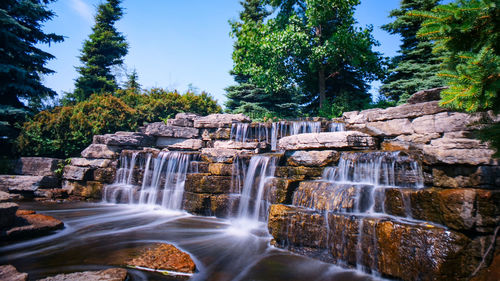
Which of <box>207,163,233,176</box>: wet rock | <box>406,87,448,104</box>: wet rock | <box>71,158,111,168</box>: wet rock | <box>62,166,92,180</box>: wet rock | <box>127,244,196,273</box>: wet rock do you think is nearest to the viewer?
<box>127,244,196,273</box>: wet rock

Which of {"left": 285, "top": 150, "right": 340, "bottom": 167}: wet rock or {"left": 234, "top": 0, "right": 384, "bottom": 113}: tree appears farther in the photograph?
{"left": 234, "top": 0, "right": 384, "bottom": 113}: tree

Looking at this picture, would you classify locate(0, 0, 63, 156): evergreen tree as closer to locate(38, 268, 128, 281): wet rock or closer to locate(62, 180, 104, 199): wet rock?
locate(62, 180, 104, 199): wet rock

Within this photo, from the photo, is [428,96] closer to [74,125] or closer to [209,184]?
[209,184]

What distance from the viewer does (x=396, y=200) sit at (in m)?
4.21

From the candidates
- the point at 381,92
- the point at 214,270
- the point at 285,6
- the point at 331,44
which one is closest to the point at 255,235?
the point at 214,270

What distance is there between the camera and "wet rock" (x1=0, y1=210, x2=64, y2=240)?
4.67 meters

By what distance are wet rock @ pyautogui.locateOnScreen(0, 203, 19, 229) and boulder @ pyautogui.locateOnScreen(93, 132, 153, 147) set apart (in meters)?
5.89

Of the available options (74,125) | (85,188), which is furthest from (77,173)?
(74,125)

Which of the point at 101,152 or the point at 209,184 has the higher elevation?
the point at 101,152

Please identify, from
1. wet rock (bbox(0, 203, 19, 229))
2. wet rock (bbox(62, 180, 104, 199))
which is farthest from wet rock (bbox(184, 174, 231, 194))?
wet rock (bbox(62, 180, 104, 199))

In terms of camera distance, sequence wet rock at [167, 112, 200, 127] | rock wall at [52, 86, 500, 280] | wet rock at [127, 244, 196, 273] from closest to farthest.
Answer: rock wall at [52, 86, 500, 280] → wet rock at [127, 244, 196, 273] → wet rock at [167, 112, 200, 127]

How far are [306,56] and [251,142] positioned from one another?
8.68m

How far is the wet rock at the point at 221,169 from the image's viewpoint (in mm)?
7625

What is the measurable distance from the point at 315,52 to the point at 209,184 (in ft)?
35.9
